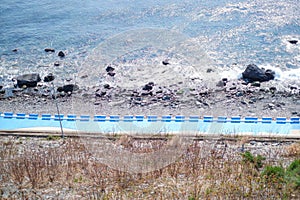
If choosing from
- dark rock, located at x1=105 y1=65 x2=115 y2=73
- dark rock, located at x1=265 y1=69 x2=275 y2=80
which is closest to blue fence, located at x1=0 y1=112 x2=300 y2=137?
dark rock, located at x1=265 y1=69 x2=275 y2=80

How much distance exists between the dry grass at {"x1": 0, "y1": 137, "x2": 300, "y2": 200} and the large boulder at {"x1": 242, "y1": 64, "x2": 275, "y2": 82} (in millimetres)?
5716

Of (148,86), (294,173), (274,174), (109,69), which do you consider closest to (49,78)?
(109,69)

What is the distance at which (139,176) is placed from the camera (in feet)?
28.7

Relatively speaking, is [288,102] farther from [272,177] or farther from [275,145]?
[272,177]

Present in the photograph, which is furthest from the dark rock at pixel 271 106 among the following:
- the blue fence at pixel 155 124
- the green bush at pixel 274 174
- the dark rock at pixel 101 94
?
the dark rock at pixel 101 94

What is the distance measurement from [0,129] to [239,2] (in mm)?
16904

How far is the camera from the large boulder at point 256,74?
50.1 feet

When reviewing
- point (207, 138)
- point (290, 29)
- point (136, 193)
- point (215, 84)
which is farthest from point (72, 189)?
point (290, 29)

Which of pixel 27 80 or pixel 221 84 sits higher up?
pixel 221 84

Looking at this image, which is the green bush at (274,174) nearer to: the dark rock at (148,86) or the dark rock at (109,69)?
the dark rock at (148,86)

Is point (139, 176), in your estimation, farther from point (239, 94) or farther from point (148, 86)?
point (239, 94)

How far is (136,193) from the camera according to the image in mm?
7977

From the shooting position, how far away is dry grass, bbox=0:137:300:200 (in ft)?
25.6

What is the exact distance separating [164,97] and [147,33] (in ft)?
7.68
